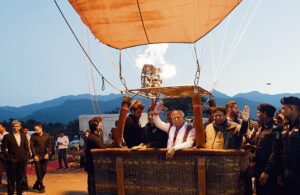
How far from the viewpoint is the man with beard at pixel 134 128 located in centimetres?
678

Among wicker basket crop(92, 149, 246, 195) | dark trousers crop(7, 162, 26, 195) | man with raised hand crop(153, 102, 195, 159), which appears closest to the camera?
wicker basket crop(92, 149, 246, 195)

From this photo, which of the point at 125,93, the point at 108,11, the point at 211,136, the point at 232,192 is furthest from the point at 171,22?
the point at 232,192

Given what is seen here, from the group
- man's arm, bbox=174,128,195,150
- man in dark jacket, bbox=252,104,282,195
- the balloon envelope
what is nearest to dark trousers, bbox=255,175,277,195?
man in dark jacket, bbox=252,104,282,195

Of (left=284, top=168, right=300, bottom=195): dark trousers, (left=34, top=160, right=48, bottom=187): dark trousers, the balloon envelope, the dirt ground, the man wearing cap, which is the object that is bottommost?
the dirt ground

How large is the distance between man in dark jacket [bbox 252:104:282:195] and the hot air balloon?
879mm

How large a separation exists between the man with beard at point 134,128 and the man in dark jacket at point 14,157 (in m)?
4.05

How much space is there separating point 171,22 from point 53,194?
569 centimetres

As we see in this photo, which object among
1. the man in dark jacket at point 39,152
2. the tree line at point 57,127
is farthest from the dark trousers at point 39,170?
the tree line at point 57,127

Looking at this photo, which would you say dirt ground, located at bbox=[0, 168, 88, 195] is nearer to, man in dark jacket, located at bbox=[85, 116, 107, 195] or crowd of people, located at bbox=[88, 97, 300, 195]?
man in dark jacket, located at bbox=[85, 116, 107, 195]

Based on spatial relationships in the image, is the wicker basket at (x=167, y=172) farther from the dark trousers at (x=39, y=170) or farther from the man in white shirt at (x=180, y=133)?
the dark trousers at (x=39, y=170)

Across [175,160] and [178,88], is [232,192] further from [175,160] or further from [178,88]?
[178,88]

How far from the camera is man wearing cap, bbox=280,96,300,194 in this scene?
206 inches

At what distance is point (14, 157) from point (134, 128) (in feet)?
13.9

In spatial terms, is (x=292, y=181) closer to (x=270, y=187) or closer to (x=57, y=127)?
(x=270, y=187)
